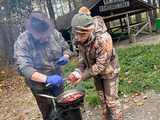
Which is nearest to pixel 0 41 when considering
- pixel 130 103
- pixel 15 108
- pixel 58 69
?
pixel 15 108

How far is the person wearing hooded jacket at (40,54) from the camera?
12.4 ft

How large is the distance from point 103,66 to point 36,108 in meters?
4.01

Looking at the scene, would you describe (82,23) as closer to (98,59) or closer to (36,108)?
(98,59)

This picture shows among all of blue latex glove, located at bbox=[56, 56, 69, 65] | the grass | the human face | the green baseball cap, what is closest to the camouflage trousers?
blue latex glove, located at bbox=[56, 56, 69, 65]

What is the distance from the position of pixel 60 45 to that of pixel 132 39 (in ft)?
41.3

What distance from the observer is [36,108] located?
748 centimetres

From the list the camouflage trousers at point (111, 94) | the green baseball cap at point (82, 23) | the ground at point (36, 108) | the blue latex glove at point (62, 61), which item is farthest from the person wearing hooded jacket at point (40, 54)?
the ground at point (36, 108)

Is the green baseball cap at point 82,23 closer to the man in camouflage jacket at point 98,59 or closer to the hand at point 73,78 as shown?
the man in camouflage jacket at point 98,59

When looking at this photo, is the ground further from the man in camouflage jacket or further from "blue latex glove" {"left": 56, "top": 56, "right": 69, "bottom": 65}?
"blue latex glove" {"left": 56, "top": 56, "right": 69, "bottom": 65}

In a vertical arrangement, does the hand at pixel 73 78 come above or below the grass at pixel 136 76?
above

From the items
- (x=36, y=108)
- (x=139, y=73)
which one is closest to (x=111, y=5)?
(x=139, y=73)

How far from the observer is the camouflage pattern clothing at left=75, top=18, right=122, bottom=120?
149 inches

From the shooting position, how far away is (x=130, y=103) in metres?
6.17

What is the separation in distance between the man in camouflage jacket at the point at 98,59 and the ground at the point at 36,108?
988 mm
